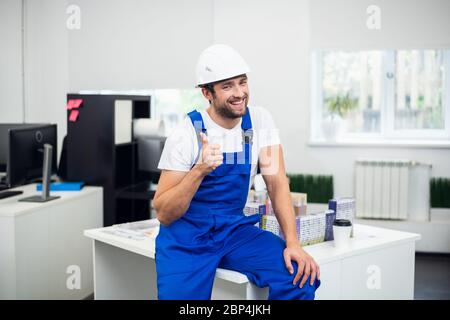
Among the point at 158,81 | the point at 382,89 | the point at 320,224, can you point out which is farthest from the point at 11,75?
the point at 320,224

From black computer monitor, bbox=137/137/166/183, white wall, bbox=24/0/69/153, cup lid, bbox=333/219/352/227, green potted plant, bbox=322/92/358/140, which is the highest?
white wall, bbox=24/0/69/153

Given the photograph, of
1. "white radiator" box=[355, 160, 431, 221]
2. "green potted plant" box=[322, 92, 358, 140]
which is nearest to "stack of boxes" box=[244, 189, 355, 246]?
"white radiator" box=[355, 160, 431, 221]

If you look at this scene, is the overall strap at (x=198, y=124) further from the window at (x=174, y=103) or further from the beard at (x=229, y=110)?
the window at (x=174, y=103)

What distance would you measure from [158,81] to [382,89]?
6.83 feet

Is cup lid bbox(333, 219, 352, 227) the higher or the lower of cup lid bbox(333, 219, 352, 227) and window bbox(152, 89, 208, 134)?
the lower

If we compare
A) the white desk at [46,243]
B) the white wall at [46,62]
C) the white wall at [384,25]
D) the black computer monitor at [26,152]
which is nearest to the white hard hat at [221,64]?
the white desk at [46,243]

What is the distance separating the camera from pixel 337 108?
5422 mm

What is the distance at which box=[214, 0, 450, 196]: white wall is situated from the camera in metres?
5.09

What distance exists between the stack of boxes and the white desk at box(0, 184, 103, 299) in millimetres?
1490

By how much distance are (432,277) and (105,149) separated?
265 centimetres

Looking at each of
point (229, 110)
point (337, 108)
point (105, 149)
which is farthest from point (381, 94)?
point (229, 110)

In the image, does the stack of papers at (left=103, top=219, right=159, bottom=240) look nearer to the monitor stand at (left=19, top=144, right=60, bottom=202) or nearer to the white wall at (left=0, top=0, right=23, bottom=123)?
the monitor stand at (left=19, top=144, right=60, bottom=202)

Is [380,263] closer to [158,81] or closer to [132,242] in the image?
[132,242]
